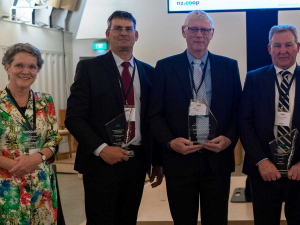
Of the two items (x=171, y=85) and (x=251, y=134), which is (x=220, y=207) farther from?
(x=171, y=85)

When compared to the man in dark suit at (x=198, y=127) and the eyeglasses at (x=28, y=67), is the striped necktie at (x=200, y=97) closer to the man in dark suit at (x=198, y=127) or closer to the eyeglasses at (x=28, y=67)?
the man in dark suit at (x=198, y=127)

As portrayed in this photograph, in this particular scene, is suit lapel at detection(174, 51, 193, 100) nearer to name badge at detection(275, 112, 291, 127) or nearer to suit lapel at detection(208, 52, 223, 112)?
suit lapel at detection(208, 52, 223, 112)

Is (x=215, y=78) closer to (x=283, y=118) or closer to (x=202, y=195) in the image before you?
(x=283, y=118)

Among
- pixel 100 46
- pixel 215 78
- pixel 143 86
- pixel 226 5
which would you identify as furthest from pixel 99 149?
pixel 100 46

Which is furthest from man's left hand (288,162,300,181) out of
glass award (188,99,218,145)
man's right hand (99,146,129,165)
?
man's right hand (99,146,129,165)

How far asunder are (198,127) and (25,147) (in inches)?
37.2

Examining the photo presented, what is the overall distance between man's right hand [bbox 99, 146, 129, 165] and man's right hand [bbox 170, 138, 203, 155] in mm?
277

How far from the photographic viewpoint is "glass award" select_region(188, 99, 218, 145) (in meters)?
1.99

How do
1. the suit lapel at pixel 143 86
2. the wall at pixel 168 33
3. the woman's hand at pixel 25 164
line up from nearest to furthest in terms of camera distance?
the woman's hand at pixel 25 164
the suit lapel at pixel 143 86
the wall at pixel 168 33

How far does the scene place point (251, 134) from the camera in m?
2.04

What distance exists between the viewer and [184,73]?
6.88ft

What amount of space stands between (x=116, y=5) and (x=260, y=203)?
3.70 meters

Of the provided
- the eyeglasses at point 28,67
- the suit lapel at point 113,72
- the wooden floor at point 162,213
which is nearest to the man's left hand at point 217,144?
the suit lapel at point 113,72

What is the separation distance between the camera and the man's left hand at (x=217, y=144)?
1947mm
